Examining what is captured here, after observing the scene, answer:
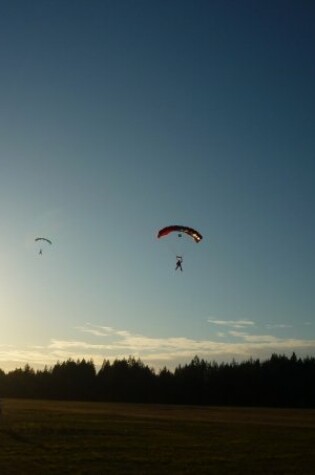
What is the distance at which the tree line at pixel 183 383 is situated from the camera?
431 ft

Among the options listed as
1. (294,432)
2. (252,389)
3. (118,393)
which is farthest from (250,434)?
(118,393)

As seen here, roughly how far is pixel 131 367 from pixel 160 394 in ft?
50.3

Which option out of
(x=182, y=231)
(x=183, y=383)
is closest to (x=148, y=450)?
(x=182, y=231)

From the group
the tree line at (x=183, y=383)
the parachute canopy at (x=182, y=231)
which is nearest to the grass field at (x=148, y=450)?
the parachute canopy at (x=182, y=231)

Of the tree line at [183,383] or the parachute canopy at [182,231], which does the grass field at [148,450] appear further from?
the tree line at [183,383]

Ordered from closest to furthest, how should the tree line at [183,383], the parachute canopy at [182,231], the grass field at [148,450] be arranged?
the grass field at [148,450], the parachute canopy at [182,231], the tree line at [183,383]

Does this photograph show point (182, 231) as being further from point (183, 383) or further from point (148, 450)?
point (183, 383)

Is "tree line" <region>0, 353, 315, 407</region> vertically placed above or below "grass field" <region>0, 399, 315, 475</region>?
above

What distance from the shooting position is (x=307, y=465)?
30.2 m

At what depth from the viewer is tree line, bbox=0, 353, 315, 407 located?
431 ft

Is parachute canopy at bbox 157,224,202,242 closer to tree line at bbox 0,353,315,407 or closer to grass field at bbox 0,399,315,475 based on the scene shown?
grass field at bbox 0,399,315,475

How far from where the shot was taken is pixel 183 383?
140375mm

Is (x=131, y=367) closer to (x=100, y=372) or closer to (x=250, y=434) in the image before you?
(x=100, y=372)

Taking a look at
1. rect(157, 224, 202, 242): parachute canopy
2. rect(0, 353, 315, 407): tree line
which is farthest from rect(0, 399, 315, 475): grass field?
rect(0, 353, 315, 407): tree line
